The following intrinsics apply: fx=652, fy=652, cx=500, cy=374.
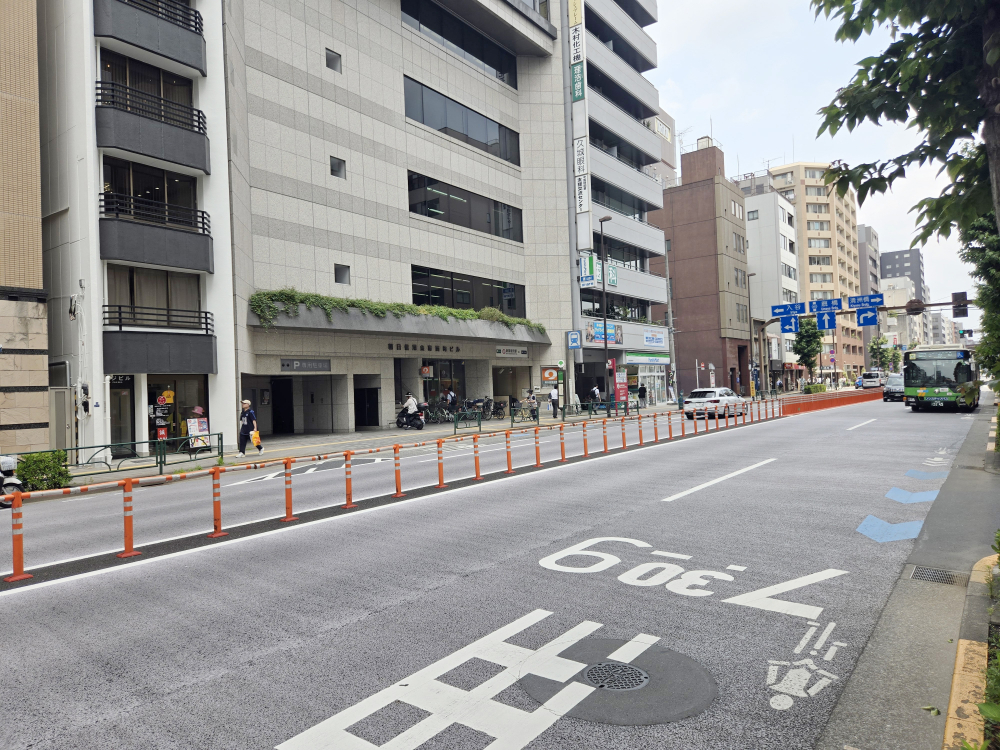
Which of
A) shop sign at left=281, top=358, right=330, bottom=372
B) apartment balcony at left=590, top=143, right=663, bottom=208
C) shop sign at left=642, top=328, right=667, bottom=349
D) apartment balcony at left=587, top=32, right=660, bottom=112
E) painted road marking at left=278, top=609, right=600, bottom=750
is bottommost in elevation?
painted road marking at left=278, top=609, right=600, bottom=750

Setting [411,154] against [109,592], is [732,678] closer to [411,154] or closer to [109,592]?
[109,592]

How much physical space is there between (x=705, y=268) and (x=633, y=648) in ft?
218

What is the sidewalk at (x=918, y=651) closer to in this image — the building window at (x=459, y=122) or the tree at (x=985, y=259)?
the tree at (x=985, y=259)

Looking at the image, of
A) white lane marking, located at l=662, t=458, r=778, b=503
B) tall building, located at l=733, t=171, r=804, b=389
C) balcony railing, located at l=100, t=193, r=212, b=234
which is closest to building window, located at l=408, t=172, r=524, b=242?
balcony railing, located at l=100, t=193, r=212, b=234

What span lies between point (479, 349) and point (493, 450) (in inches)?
702

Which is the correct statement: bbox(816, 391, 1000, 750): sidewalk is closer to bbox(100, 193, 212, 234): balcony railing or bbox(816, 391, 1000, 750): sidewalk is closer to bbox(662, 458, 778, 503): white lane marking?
bbox(662, 458, 778, 503): white lane marking

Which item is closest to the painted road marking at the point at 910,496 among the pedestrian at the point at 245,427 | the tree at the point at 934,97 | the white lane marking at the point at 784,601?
the white lane marking at the point at 784,601

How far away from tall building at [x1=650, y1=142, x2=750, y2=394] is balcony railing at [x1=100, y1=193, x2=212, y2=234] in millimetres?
51004

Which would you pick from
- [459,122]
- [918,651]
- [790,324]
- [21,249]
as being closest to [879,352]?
[790,324]

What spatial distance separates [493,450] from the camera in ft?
70.5

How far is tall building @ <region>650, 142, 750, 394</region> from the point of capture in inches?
2608

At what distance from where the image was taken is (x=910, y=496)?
433 inches

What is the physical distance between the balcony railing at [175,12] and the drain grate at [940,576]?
2711 cm

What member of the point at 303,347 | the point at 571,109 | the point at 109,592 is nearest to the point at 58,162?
the point at 303,347
